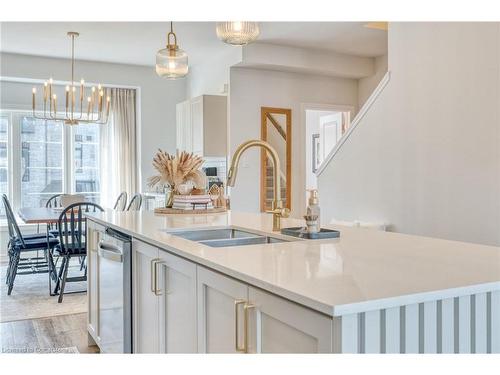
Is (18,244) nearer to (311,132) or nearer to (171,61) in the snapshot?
(171,61)

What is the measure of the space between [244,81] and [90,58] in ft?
7.29

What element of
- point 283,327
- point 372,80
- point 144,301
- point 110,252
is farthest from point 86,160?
point 283,327

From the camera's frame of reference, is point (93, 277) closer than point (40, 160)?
Yes

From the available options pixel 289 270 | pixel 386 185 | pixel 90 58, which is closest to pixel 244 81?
pixel 90 58

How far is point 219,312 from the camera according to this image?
1.49 m

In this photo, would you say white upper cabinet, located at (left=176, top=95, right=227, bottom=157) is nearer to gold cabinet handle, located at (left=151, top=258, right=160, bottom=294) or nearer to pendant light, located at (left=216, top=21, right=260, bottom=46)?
pendant light, located at (left=216, top=21, right=260, bottom=46)

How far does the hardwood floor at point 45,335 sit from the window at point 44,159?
3547mm

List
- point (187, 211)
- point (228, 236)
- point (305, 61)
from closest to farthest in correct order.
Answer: point (228, 236) < point (187, 211) < point (305, 61)

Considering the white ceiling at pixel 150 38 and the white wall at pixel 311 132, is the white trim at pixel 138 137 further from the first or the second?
the white wall at pixel 311 132

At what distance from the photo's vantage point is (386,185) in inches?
167

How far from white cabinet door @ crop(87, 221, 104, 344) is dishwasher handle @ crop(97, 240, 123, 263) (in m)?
0.11

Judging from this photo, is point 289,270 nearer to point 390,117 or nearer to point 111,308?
point 111,308

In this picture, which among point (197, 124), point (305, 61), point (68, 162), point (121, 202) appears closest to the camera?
point (305, 61)

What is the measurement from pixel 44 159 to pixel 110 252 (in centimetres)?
508
